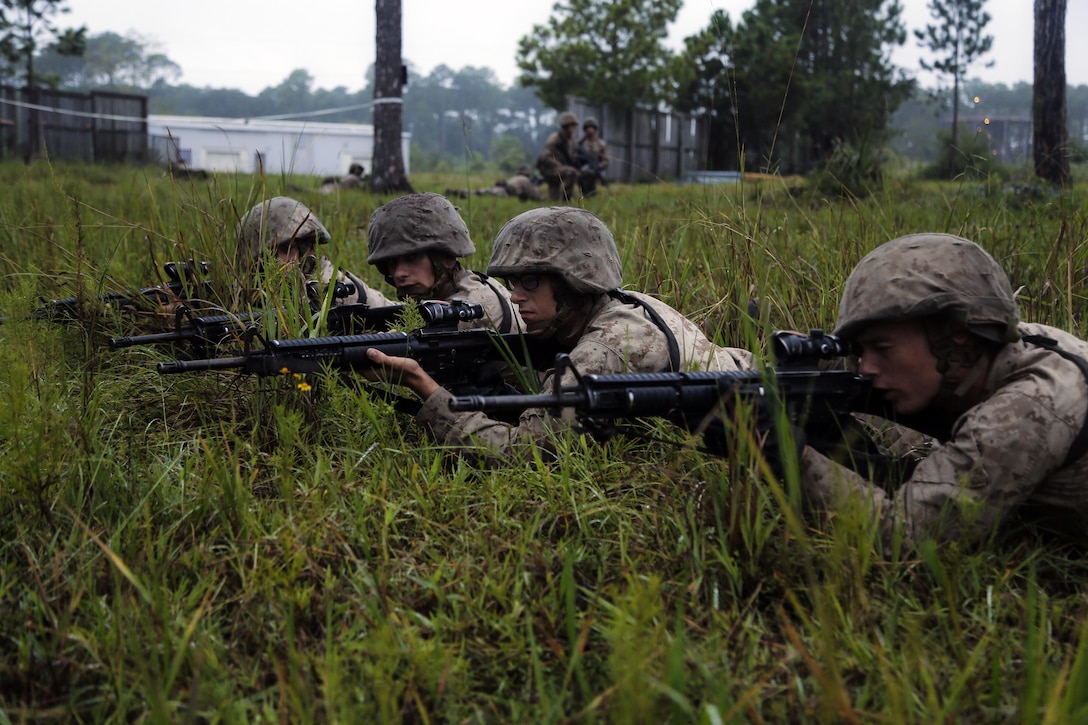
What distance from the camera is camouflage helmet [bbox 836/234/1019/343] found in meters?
2.80

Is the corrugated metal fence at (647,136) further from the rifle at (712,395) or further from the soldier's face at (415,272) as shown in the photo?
the rifle at (712,395)

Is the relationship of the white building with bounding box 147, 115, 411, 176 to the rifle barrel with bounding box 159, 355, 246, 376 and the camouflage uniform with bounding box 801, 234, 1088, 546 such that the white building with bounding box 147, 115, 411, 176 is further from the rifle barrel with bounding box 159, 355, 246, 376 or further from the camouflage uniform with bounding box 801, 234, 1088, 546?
the camouflage uniform with bounding box 801, 234, 1088, 546

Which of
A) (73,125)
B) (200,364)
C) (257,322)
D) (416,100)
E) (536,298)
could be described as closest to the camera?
(200,364)

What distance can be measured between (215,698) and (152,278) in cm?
416

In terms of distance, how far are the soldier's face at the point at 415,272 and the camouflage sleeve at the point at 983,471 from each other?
110 inches

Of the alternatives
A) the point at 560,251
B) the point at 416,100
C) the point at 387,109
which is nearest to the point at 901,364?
the point at 560,251

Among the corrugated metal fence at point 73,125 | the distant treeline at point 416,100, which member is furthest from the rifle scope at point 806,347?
the distant treeline at point 416,100

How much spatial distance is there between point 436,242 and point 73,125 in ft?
75.4

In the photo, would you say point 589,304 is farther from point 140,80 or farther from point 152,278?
point 140,80

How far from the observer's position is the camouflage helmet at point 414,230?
495 cm

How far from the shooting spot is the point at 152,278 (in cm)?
573

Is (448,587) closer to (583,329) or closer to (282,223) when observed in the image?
(583,329)

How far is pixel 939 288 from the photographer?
279 centimetres

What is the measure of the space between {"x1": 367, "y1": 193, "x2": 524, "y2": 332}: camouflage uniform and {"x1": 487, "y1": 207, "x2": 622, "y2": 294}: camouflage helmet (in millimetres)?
915
